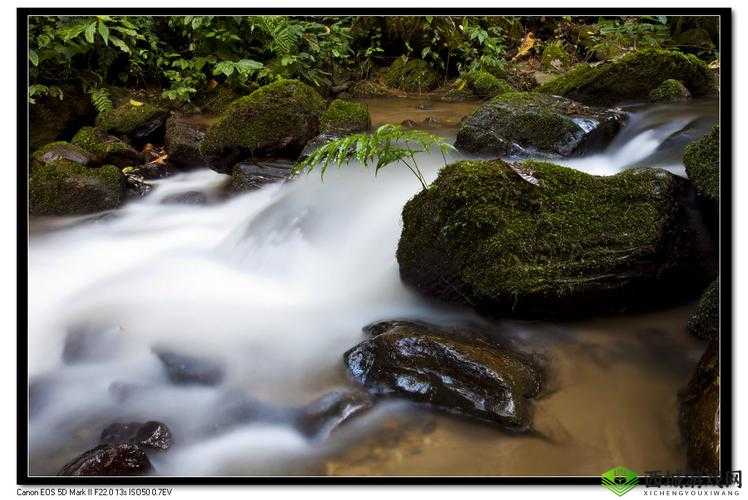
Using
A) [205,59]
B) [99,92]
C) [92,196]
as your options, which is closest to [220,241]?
[92,196]

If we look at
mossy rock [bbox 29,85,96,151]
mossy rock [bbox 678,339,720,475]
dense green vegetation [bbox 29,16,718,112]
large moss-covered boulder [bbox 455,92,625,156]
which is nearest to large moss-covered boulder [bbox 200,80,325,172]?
large moss-covered boulder [bbox 455,92,625,156]

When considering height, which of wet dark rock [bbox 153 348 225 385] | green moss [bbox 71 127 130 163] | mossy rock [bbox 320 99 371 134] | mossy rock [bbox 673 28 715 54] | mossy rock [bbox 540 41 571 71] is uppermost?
mossy rock [bbox 673 28 715 54]

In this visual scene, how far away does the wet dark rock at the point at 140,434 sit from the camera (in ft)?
8.87

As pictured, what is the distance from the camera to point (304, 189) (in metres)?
5.64

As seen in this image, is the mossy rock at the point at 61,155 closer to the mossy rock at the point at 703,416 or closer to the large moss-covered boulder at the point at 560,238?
the large moss-covered boulder at the point at 560,238

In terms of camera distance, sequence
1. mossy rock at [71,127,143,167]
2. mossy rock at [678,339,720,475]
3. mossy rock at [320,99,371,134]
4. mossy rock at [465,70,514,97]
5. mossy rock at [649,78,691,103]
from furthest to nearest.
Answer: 1. mossy rock at [465,70,514,97]
2. mossy rock at [649,78,691,103]
3. mossy rock at [320,99,371,134]
4. mossy rock at [71,127,143,167]
5. mossy rock at [678,339,720,475]

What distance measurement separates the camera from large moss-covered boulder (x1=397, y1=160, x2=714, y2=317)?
333 centimetres

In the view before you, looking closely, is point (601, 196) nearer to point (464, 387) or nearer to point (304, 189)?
point (464, 387)

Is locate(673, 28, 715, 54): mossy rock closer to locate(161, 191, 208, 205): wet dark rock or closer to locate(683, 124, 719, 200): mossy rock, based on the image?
locate(683, 124, 719, 200): mossy rock

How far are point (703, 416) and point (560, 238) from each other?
1.29m

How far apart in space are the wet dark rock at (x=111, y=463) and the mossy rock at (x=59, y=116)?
20.8 feet

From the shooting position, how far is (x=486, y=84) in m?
10.1

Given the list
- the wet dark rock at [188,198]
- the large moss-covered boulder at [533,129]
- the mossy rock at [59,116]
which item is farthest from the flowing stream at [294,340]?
the mossy rock at [59,116]

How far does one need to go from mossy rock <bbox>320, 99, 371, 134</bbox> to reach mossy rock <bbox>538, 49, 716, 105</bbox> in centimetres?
285
